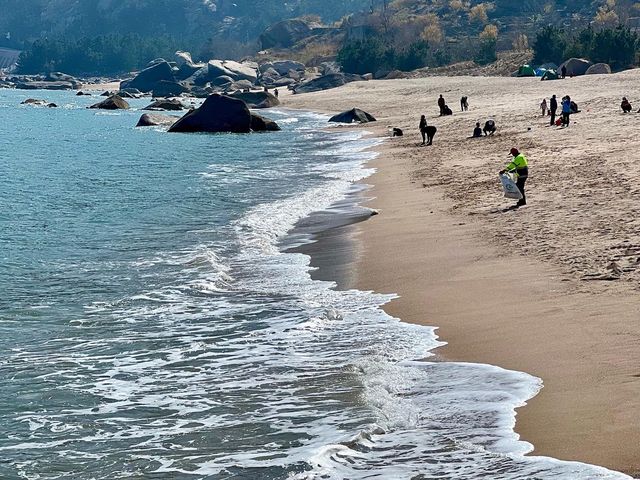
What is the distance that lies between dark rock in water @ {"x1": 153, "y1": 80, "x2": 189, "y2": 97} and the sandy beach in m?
99.8

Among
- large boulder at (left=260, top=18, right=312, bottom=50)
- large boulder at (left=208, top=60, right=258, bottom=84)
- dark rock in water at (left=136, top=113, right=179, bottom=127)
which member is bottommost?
dark rock in water at (left=136, top=113, right=179, bottom=127)

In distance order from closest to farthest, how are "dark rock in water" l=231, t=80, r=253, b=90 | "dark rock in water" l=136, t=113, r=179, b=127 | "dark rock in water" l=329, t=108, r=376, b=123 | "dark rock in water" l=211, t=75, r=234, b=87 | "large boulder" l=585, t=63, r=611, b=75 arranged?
1. "dark rock in water" l=329, t=108, r=376, b=123
2. "dark rock in water" l=136, t=113, r=179, b=127
3. "large boulder" l=585, t=63, r=611, b=75
4. "dark rock in water" l=231, t=80, r=253, b=90
5. "dark rock in water" l=211, t=75, r=234, b=87

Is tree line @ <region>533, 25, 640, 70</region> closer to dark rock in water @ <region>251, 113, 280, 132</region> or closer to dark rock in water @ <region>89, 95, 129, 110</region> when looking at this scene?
dark rock in water @ <region>251, 113, 280, 132</region>

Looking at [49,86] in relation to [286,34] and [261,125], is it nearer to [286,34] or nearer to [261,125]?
[286,34]

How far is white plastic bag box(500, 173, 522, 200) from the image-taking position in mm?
19188

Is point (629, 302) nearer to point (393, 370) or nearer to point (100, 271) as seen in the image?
point (393, 370)

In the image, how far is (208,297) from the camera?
583 inches

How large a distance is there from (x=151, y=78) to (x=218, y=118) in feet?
307

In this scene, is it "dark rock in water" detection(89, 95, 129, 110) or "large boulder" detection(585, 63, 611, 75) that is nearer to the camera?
"large boulder" detection(585, 63, 611, 75)

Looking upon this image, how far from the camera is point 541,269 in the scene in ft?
45.0

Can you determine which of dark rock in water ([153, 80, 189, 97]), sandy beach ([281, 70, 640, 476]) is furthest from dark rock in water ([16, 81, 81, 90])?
sandy beach ([281, 70, 640, 476])

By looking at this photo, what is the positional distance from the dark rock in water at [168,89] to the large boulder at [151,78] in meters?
5.64

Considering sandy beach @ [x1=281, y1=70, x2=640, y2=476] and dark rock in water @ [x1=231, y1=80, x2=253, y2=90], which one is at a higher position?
dark rock in water @ [x1=231, y1=80, x2=253, y2=90]

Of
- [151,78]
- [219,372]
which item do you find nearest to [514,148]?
[219,372]
